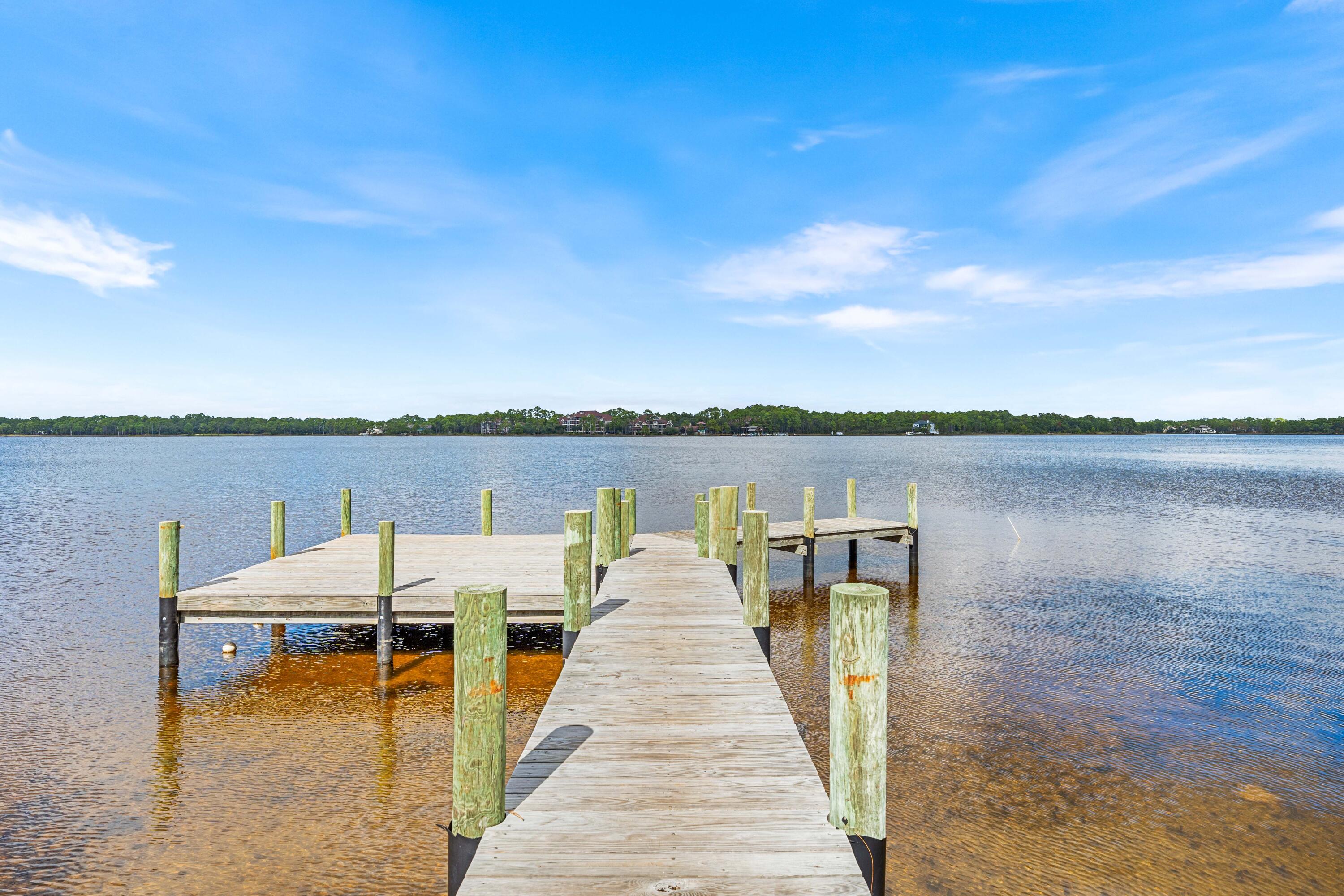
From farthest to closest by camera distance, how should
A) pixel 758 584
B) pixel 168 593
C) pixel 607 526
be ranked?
1. pixel 607 526
2. pixel 168 593
3. pixel 758 584

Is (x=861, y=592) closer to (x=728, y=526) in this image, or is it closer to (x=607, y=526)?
(x=728, y=526)

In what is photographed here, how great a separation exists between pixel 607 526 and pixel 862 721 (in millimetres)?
8542

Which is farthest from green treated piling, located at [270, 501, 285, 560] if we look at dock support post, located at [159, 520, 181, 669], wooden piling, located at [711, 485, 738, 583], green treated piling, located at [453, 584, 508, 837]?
green treated piling, located at [453, 584, 508, 837]

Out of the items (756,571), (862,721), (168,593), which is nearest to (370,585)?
(168,593)

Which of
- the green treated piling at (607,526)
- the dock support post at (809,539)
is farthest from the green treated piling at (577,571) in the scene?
the dock support post at (809,539)

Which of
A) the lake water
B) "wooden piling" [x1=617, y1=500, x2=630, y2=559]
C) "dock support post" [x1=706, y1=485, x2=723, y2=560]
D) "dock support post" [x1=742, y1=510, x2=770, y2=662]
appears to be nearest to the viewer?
the lake water

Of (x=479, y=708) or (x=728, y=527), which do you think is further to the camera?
(x=728, y=527)

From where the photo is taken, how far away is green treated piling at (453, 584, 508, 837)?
13.1ft

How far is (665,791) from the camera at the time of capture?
447cm

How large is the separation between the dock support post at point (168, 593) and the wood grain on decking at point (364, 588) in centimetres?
16

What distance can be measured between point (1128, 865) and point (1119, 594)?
14856 millimetres

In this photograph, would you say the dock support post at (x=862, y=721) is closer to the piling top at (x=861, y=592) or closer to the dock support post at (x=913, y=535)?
the piling top at (x=861, y=592)

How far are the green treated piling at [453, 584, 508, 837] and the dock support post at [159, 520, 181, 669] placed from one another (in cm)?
917

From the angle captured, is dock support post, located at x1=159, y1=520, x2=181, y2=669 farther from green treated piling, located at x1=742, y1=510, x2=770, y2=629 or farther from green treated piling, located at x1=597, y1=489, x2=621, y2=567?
green treated piling, located at x1=742, y1=510, x2=770, y2=629
